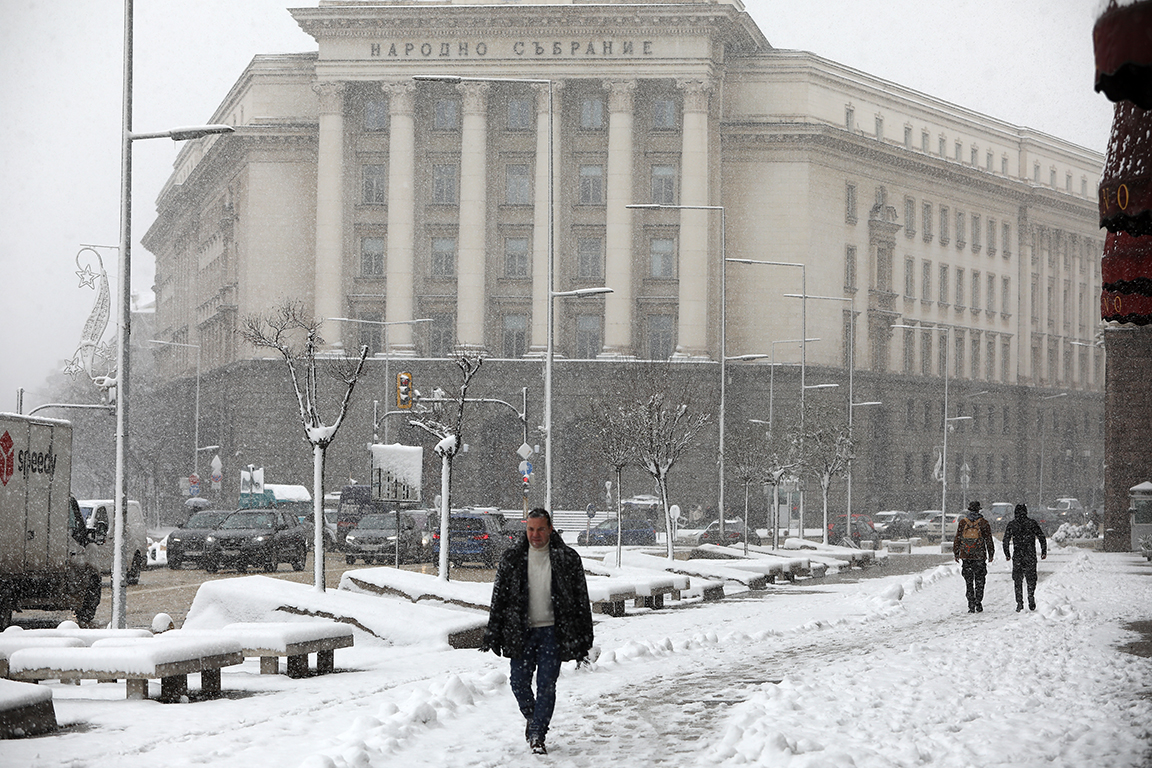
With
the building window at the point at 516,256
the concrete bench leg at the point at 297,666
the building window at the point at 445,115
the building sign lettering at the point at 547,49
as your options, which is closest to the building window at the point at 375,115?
the building window at the point at 445,115

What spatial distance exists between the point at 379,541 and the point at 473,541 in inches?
101

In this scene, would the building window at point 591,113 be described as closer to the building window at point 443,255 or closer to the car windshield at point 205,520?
the building window at point 443,255

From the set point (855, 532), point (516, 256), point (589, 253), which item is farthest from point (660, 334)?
point (855, 532)

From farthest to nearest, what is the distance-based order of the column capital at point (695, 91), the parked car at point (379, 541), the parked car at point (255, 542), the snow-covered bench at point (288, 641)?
the column capital at point (695, 91) → the parked car at point (379, 541) → the parked car at point (255, 542) → the snow-covered bench at point (288, 641)

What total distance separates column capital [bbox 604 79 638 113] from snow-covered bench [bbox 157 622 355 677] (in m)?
68.7


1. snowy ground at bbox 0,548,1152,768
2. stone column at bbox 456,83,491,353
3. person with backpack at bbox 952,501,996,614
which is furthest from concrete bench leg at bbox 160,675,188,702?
stone column at bbox 456,83,491,353

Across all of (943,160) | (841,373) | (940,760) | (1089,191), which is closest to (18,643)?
(940,760)

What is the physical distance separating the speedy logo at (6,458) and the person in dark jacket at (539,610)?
1239cm

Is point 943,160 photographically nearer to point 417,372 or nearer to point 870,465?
point 870,465

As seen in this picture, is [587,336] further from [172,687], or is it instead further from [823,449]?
[172,687]

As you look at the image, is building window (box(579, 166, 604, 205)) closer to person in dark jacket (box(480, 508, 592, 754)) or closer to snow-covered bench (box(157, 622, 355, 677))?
snow-covered bench (box(157, 622, 355, 677))

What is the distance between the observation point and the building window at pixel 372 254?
287 ft

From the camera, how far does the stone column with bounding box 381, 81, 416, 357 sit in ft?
280

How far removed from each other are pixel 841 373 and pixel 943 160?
19.8m
